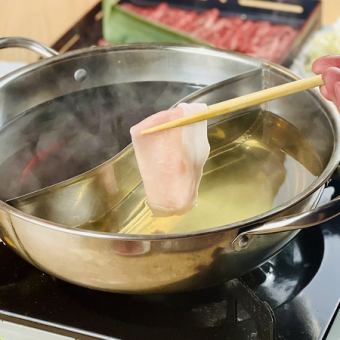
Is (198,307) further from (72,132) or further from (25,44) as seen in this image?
(25,44)

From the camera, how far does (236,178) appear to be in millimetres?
1543

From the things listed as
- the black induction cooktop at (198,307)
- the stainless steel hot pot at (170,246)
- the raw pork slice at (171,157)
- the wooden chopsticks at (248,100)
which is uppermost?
the wooden chopsticks at (248,100)

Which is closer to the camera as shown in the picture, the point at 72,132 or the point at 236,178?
the point at 236,178

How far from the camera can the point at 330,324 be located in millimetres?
1195

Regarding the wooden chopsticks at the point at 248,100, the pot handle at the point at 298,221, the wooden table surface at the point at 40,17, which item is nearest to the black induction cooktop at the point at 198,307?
the pot handle at the point at 298,221

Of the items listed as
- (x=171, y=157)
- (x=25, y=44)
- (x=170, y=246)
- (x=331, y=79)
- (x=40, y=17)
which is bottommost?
(x=170, y=246)

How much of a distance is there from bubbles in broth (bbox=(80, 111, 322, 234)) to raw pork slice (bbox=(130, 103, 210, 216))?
7 centimetres

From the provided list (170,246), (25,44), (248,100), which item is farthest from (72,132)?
(170,246)

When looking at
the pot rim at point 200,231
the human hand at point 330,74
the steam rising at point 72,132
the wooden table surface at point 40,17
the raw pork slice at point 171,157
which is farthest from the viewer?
the wooden table surface at point 40,17

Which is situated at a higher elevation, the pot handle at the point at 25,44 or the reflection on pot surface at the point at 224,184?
the pot handle at the point at 25,44

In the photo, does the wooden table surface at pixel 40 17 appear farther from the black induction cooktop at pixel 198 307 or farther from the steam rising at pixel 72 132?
the black induction cooktop at pixel 198 307

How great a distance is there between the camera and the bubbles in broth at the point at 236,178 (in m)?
1.40

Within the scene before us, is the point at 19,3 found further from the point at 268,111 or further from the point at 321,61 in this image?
the point at 321,61

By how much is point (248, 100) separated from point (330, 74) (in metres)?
0.18
